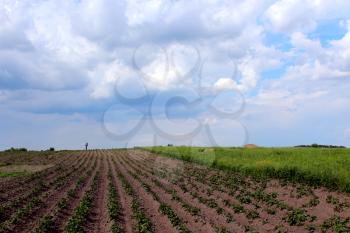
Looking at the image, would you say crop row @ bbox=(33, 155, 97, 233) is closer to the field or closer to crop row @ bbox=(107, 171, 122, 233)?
the field

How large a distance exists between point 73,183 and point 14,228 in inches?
565

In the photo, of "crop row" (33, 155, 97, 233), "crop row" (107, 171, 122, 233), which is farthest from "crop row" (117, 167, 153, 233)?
"crop row" (33, 155, 97, 233)

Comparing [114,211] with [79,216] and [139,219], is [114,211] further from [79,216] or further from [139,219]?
[139,219]

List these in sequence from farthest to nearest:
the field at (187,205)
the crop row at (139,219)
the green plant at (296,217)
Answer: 1. the field at (187,205)
2. the green plant at (296,217)
3. the crop row at (139,219)

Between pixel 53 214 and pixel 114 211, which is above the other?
pixel 114 211

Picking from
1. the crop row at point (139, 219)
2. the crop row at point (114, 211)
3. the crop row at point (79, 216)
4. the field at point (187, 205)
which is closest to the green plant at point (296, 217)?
the field at point (187, 205)

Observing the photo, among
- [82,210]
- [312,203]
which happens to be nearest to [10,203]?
[82,210]

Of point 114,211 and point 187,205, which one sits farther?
point 187,205

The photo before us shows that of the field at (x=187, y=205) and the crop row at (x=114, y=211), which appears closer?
the crop row at (x=114, y=211)

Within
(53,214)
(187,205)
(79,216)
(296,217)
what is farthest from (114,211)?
(296,217)

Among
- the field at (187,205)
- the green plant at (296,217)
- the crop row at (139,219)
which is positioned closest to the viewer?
the crop row at (139,219)

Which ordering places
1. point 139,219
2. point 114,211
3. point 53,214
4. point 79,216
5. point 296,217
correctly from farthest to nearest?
point 53,214 → point 114,211 → point 79,216 → point 139,219 → point 296,217

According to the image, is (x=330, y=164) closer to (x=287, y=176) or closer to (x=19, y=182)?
(x=287, y=176)

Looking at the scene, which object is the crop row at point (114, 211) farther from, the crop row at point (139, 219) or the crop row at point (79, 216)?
the crop row at point (79, 216)
